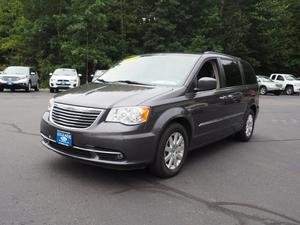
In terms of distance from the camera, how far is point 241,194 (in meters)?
4.42

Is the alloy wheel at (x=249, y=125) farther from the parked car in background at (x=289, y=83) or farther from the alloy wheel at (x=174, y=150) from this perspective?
the parked car in background at (x=289, y=83)

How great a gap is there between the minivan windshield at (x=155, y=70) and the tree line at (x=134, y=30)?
2622 centimetres

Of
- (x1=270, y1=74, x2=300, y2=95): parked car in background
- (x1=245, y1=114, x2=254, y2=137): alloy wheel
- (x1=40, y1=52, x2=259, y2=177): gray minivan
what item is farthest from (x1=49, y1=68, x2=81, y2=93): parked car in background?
(x1=270, y1=74, x2=300, y2=95): parked car in background

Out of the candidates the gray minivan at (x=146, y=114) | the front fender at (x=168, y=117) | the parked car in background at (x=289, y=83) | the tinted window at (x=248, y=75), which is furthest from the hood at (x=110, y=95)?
the parked car in background at (x=289, y=83)

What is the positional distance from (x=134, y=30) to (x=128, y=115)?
32.9 meters

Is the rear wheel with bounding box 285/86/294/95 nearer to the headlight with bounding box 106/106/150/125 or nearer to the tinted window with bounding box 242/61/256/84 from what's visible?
the tinted window with bounding box 242/61/256/84

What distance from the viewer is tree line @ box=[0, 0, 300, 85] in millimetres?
32938

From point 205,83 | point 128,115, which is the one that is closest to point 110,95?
point 128,115

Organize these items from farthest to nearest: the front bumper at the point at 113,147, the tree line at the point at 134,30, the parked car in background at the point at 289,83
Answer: the tree line at the point at 134,30, the parked car in background at the point at 289,83, the front bumper at the point at 113,147

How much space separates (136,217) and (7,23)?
41.7 meters

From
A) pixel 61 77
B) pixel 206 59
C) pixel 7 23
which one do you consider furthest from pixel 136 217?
pixel 7 23

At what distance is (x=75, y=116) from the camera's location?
4547 millimetres

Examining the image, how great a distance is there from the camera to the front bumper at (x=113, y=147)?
4.30 metres

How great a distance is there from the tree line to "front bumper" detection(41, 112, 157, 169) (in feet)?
91.9
